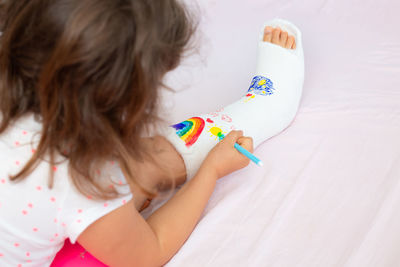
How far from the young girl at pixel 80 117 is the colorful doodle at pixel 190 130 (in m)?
0.20

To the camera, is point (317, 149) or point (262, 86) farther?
point (262, 86)

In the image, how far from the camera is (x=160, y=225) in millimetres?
635

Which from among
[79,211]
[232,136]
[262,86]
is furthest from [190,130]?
[79,211]

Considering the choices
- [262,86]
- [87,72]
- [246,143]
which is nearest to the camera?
[87,72]

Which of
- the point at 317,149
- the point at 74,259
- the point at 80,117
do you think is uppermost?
the point at 80,117

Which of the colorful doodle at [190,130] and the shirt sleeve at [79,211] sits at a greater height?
the shirt sleeve at [79,211]

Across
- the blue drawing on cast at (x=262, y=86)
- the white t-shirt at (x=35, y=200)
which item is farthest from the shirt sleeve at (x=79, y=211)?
the blue drawing on cast at (x=262, y=86)

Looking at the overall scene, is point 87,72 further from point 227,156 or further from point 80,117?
point 227,156

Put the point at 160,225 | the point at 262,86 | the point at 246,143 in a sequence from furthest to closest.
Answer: the point at 262,86 → the point at 246,143 → the point at 160,225

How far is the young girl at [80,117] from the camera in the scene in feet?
1.42

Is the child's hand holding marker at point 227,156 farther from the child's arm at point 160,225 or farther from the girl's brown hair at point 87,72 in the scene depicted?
the girl's brown hair at point 87,72

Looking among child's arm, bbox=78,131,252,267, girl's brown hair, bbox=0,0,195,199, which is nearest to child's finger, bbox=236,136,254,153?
child's arm, bbox=78,131,252,267

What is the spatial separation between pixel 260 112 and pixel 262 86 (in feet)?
0.24

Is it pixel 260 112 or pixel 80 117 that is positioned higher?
pixel 80 117
